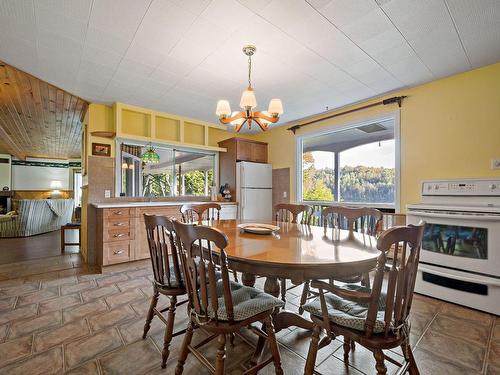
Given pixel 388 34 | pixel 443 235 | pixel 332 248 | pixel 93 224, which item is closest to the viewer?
pixel 332 248

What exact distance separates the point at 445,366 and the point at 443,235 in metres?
1.40

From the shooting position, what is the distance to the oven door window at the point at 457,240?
233cm

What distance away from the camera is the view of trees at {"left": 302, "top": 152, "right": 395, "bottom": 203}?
3.63 metres

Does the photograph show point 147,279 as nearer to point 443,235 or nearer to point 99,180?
point 99,180

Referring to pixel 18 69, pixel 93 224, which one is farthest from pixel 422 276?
pixel 18 69

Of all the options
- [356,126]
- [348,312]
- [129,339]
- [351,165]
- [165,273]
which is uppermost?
[356,126]

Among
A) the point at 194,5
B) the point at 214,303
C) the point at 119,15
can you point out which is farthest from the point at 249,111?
the point at 214,303

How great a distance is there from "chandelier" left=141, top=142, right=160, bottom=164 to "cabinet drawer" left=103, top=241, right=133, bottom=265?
148 centimetres

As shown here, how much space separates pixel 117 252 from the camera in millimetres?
3459

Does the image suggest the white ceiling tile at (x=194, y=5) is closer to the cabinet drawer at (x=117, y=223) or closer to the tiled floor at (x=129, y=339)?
the tiled floor at (x=129, y=339)

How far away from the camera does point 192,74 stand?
9.68 feet

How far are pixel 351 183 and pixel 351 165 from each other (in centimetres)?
30

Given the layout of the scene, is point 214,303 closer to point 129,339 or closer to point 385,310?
point 385,310

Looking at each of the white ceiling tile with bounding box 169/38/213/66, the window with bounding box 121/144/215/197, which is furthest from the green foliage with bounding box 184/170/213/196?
the white ceiling tile with bounding box 169/38/213/66
